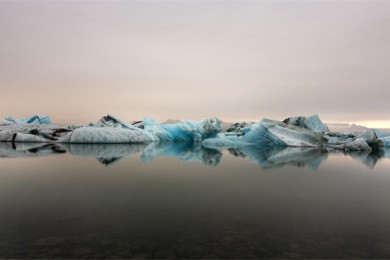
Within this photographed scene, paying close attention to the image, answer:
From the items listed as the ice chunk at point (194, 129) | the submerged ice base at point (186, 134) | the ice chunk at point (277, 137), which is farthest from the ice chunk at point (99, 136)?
the ice chunk at point (194, 129)

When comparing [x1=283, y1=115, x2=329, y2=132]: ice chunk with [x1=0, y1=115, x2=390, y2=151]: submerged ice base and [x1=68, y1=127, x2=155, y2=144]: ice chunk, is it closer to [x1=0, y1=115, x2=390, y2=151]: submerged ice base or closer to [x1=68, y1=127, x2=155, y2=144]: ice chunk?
[x1=0, y1=115, x2=390, y2=151]: submerged ice base

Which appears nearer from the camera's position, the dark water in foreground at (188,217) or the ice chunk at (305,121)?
the dark water in foreground at (188,217)

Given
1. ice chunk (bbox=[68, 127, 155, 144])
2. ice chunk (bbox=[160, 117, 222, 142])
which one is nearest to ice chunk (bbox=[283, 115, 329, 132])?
ice chunk (bbox=[160, 117, 222, 142])

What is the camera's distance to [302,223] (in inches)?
108

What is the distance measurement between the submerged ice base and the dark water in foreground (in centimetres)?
956

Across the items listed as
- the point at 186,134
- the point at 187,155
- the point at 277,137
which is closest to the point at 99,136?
the point at 187,155

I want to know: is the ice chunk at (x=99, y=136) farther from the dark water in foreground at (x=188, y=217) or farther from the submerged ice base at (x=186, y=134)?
the dark water in foreground at (x=188, y=217)

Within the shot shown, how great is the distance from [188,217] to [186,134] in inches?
686

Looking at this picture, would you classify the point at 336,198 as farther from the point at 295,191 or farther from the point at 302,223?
the point at 302,223

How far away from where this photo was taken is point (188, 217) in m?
2.83

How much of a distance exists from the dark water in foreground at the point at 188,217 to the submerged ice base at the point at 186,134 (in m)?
9.56

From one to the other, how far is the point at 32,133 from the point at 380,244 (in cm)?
1670

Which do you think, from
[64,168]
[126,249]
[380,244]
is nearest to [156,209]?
[126,249]

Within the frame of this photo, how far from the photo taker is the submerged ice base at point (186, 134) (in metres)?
14.4
